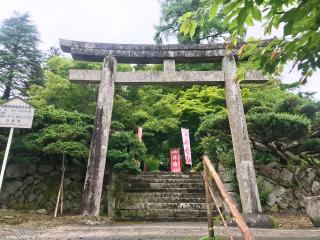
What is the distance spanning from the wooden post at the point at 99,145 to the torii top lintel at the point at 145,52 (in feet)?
0.88

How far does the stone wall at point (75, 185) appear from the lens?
26.6 ft

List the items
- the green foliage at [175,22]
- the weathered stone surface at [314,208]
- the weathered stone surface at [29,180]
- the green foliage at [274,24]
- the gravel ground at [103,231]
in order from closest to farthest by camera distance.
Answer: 1. the green foliage at [274,24]
2. the gravel ground at [103,231]
3. the weathered stone surface at [314,208]
4. the weathered stone surface at [29,180]
5. the green foliage at [175,22]

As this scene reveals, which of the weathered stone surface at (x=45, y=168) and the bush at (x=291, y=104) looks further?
the weathered stone surface at (x=45, y=168)

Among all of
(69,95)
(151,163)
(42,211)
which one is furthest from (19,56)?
(42,211)

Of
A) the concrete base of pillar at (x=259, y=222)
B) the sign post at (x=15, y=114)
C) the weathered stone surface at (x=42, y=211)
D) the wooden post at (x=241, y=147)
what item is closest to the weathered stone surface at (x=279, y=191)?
the wooden post at (x=241, y=147)

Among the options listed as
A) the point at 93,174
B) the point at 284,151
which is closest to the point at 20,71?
the point at 93,174

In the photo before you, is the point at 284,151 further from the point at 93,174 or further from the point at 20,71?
the point at 20,71

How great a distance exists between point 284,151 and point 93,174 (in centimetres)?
515

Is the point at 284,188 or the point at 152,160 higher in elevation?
the point at 152,160

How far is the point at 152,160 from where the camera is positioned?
1571cm

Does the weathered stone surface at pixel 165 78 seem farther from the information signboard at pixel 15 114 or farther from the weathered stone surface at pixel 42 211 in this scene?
the weathered stone surface at pixel 42 211

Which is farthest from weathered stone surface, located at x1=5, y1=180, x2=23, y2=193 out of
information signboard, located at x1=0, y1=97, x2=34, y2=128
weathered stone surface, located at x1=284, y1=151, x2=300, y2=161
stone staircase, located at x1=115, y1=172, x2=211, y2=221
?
weathered stone surface, located at x1=284, y1=151, x2=300, y2=161

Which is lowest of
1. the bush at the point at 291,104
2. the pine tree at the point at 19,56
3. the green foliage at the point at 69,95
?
the bush at the point at 291,104

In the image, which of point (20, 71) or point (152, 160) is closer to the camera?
point (152, 160)
